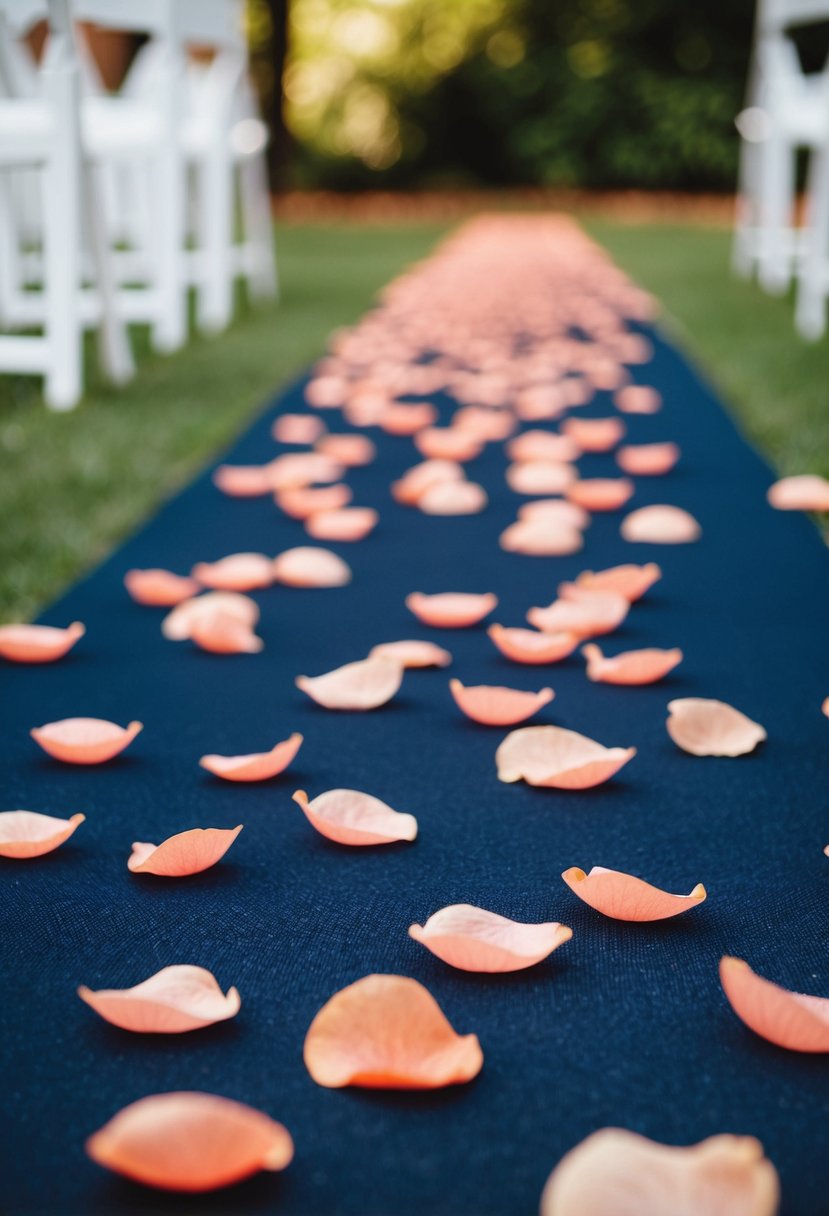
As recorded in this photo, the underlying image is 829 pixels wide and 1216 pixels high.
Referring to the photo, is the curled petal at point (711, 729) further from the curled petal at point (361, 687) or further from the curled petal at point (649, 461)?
the curled petal at point (649, 461)

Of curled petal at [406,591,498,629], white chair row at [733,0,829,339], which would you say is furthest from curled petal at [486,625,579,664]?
white chair row at [733,0,829,339]

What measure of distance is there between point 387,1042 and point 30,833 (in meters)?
0.46

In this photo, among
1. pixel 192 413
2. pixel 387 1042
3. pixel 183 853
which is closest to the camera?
pixel 387 1042

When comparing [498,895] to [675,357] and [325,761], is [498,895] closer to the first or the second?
[325,761]

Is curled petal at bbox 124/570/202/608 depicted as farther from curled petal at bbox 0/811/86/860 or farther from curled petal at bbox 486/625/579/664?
curled petal at bbox 0/811/86/860

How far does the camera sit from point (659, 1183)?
612 mm

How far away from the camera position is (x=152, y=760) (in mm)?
1289

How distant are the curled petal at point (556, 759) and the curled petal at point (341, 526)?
35.3 inches

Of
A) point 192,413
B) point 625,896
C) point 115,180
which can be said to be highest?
point 115,180

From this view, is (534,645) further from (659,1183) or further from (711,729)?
(659,1183)

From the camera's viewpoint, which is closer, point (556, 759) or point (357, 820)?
point (357, 820)

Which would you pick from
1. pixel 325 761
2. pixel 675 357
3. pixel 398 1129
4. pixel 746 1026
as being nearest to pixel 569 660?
pixel 325 761

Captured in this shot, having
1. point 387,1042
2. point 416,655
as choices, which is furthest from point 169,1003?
point 416,655

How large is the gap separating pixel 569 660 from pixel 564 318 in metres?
3.56
